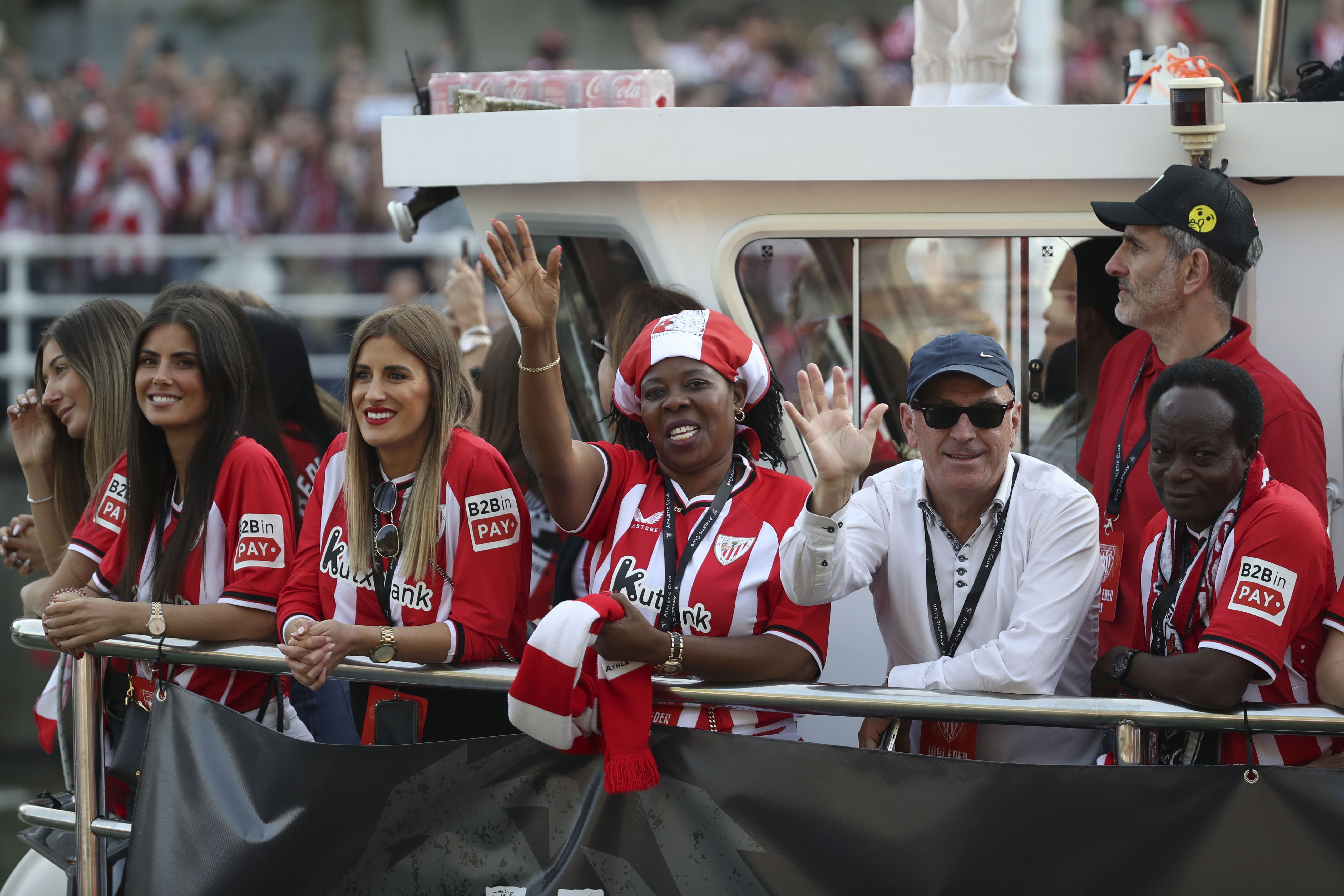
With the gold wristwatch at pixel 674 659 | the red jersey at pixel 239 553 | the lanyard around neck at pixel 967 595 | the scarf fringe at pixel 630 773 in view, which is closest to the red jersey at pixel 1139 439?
the lanyard around neck at pixel 967 595

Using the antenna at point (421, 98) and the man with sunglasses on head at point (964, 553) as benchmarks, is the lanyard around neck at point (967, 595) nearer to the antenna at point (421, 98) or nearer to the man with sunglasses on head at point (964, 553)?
the man with sunglasses on head at point (964, 553)

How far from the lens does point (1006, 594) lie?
3244 mm

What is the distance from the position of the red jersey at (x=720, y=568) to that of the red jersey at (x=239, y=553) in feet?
2.59

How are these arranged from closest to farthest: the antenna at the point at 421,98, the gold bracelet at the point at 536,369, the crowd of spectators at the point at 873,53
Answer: the gold bracelet at the point at 536,369, the antenna at the point at 421,98, the crowd of spectators at the point at 873,53

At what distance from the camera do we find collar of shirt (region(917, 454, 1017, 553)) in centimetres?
328

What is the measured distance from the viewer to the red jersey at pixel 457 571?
343 cm

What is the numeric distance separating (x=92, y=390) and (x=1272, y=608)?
315 centimetres

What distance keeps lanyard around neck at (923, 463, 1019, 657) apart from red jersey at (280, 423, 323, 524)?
190 centimetres

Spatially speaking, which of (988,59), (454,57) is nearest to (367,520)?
(988,59)

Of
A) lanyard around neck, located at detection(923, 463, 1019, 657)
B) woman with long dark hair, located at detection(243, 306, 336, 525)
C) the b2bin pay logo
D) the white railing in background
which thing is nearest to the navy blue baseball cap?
lanyard around neck, located at detection(923, 463, 1019, 657)

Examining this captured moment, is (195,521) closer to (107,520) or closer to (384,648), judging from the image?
(107,520)

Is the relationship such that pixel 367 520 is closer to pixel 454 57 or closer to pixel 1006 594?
pixel 1006 594

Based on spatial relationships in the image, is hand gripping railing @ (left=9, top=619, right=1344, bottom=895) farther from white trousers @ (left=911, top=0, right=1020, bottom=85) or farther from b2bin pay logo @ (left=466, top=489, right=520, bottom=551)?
white trousers @ (left=911, top=0, right=1020, bottom=85)

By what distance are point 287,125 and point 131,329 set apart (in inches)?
426
